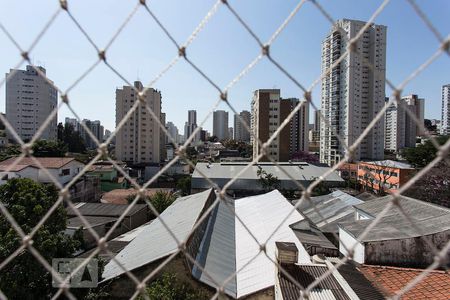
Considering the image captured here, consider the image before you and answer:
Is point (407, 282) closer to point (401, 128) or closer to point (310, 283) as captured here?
point (310, 283)

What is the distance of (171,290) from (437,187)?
7.98m

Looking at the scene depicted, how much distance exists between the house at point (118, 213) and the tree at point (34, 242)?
3.46 metres

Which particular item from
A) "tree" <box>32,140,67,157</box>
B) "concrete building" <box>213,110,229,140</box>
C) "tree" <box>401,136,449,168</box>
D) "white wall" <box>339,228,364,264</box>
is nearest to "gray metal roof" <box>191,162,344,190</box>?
"tree" <box>401,136,449,168</box>

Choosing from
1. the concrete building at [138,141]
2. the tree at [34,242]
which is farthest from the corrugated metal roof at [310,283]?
the concrete building at [138,141]

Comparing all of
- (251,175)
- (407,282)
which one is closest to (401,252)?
(407,282)

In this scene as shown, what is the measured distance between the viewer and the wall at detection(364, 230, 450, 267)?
3.16m

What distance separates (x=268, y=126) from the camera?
1947 centimetres

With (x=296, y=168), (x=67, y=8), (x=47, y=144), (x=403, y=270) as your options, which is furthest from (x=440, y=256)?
(x=47, y=144)

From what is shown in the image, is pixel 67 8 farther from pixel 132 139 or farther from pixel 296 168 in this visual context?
pixel 132 139

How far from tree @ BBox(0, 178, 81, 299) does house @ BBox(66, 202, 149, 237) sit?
346 centimetres

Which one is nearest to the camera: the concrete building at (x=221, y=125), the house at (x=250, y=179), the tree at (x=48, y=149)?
the house at (x=250, y=179)

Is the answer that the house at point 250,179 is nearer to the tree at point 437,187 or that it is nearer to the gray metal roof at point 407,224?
the tree at point 437,187

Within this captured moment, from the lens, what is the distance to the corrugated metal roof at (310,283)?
2134mm

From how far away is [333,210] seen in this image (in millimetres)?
6645
